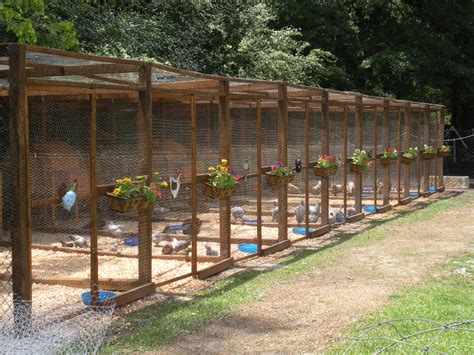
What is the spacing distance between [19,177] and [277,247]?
4.94 meters

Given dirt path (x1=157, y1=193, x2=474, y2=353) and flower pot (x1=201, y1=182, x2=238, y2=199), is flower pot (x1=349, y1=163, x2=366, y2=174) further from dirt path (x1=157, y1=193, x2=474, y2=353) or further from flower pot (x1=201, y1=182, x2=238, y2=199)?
flower pot (x1=201, y1=182, x2=238, y2=199)

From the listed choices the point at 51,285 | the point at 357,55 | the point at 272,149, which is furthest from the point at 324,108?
the point at 357,55

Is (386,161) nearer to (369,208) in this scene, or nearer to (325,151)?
(369,208)

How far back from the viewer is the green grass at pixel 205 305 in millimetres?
5121

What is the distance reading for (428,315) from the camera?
220 inches

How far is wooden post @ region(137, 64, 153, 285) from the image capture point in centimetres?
641

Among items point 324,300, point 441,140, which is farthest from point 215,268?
point 441,140

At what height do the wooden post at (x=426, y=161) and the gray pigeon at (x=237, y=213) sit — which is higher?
the wooden post at (x=426, y=161)

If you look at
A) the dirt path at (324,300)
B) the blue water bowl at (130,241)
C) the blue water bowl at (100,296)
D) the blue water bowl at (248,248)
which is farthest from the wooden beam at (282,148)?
the blue water bowl at (100,296)

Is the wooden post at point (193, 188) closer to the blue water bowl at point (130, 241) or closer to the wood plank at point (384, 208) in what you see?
the blue water bowl at point (130, 241)

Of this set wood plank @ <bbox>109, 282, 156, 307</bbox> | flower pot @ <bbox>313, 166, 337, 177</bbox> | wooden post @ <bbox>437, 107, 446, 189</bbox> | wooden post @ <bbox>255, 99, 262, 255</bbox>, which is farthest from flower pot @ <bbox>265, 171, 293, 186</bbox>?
wooden post @ <bbox>437, 107, 446, 189</bbox>

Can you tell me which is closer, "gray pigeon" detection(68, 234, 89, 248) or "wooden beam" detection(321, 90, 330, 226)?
"gray pigeon" detection(68, 234, 89, 248)

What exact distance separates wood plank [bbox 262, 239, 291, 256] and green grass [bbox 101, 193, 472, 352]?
0.26m

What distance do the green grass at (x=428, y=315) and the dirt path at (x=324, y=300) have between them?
0.19 m
